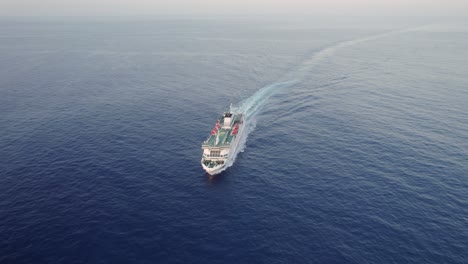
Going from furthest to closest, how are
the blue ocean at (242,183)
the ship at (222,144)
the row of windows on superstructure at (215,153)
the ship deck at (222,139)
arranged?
1. the ship deck at (222,139)
2. the row of windows on superstructure at (215,153)
3. the ship at (222,144)
4. the blue ocean at (242,183)

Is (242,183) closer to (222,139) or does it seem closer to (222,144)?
(222,144)

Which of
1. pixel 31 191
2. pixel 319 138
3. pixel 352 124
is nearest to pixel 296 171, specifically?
pixel 319 138

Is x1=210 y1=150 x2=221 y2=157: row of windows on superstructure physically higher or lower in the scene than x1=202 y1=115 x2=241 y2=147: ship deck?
lower

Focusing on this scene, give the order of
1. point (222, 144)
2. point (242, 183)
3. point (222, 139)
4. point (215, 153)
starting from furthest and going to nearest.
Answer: point (222, 139) → point (222, 144) → point (215, 153) → point (242, 183)

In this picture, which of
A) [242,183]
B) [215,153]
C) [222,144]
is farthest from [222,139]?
[242,183]

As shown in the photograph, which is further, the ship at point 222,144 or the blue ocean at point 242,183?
the ship at point 222,144

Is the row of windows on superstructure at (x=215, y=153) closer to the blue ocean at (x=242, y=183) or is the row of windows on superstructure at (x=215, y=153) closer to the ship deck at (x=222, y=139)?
the ship deck at (x=222, y=139)

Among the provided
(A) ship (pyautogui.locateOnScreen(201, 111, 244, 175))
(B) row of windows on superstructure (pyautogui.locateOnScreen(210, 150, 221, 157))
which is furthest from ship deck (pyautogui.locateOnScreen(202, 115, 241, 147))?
(B) row of windows on superstructure (pyautogui.locateOnScreen(210, 150, 221, 157))

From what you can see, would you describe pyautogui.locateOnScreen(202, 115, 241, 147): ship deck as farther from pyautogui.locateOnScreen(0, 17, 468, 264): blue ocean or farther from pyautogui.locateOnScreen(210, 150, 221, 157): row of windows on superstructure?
pyautogui.locateOnScreen(0, 17, 468, 264): blue ocean

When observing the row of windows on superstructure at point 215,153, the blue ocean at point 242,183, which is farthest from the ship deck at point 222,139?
the blue ocean at point 242,183
